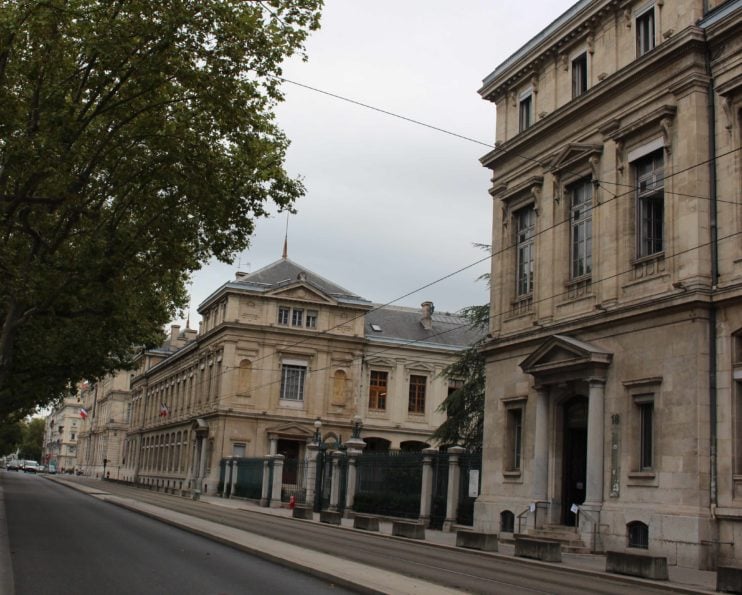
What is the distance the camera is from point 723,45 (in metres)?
20.7

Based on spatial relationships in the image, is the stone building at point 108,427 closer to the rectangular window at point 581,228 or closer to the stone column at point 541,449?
the stone column at point 541,449

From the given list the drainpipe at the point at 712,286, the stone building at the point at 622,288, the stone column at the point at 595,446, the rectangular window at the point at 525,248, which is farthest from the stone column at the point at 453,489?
the drainpipe at the point at 712,286

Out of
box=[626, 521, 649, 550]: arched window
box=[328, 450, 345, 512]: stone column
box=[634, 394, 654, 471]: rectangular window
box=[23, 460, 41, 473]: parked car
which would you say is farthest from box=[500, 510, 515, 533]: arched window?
box=[23, 460, 41, 473]: parked car

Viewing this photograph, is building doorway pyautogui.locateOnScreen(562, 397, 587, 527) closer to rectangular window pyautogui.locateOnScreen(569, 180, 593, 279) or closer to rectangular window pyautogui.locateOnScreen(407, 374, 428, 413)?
rectangular window pyautogui.locateOnScreen(569, 180, 593, 279)

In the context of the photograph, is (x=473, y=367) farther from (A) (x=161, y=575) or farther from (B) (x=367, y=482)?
(A) (x=161, y=575)

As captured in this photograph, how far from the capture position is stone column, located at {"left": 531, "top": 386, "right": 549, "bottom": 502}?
24.5 meters

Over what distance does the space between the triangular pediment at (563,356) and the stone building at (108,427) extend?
75.6 meters

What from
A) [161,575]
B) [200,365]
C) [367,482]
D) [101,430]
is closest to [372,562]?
[161,575]

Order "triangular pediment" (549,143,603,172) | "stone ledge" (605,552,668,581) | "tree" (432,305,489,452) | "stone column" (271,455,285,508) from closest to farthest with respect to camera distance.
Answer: "stone ledge" (605,552,668,581) → "triangular pediment" (549,143,603,172) → "tree" (432,305,489,452) → "stone column" (271,455,285,508)

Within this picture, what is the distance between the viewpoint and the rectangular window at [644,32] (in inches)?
907

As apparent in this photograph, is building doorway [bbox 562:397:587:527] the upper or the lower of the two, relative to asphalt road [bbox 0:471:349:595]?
upper

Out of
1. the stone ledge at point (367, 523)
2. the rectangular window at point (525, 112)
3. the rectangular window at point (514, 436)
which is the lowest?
the stone ledge at point (367, 523)

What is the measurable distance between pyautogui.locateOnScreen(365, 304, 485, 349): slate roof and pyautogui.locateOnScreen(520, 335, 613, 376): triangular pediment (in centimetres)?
3850

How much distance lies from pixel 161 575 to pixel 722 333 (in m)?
13.0
